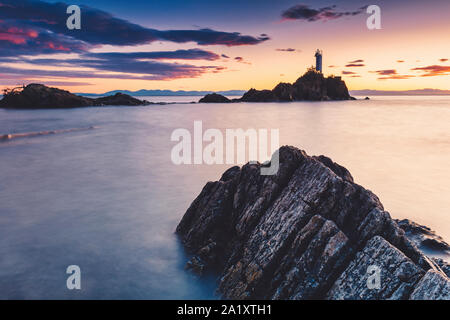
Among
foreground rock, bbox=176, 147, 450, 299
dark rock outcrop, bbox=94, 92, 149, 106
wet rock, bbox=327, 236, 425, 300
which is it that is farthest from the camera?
dark rock outcrop, bbox=94, 92, 149, 106

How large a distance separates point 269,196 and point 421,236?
5.93 meters

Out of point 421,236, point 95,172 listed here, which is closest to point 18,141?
point 95,172

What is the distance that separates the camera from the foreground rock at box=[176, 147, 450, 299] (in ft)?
20.1

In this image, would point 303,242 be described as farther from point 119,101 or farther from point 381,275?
point 119,101

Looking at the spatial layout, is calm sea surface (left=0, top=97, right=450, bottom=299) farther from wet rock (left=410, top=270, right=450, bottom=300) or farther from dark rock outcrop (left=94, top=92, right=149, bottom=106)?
dark rock outcrop (left=94, top=92, right=149, bottom=106)

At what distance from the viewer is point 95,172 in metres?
20.5

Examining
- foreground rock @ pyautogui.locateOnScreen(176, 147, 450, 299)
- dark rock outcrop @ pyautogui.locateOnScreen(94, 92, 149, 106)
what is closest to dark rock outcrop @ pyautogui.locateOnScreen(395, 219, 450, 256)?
foreground rock @ pyautogui.locateOnScreen(176, 147, 450, 299)

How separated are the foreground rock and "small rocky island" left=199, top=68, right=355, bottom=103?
144202mm

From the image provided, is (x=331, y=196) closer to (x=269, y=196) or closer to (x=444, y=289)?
(x=269, y=196)

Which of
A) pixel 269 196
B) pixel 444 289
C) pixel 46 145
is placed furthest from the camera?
pixel 46 145

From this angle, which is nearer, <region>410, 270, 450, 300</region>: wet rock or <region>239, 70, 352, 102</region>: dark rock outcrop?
<region>410, 270, 450, 300</region>: wet rock

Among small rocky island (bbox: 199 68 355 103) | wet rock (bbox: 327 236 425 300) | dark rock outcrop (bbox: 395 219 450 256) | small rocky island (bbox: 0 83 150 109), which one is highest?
small rocky island (bbox: 199 68 355 103)

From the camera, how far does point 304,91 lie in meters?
155

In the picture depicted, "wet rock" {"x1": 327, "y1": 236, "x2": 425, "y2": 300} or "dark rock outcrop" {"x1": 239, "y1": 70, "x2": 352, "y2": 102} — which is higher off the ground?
"dark rock outcrop" {"x1": 239, "y1": 70, "x2": 352, "y2": 102}
